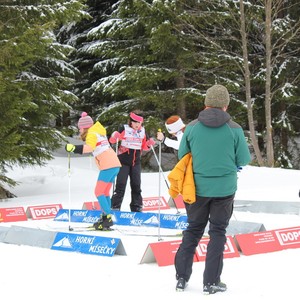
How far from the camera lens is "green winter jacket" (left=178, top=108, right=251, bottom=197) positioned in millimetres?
4750

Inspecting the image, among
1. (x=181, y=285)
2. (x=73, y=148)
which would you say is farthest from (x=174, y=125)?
(x=181, y=285)

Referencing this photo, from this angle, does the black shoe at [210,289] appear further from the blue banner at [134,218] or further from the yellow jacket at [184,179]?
the blue banner at [134,218]

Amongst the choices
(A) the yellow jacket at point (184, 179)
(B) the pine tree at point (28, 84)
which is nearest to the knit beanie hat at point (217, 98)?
(A) the yellow jacket at point (184, 179)

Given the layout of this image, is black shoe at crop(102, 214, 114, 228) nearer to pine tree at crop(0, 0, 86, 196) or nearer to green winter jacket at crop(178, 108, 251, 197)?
green winter jacket at crop(178, 108, 251, 197)

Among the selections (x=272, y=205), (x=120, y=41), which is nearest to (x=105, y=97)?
(x=120, y=41)

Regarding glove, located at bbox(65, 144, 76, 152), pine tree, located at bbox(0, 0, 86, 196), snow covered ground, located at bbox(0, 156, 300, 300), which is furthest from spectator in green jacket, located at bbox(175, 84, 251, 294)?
pine tree, located at bbox(0, 0, 86, 196)

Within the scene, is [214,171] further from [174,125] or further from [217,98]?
[174,125]

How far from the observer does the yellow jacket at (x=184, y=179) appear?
4.75m

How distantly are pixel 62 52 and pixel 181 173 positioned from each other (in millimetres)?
9608

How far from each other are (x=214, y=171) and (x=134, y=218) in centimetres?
416

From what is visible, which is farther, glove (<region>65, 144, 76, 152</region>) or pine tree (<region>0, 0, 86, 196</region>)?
pine tree (<region>0, 0, 86, 196</region>)

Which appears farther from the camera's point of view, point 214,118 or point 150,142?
point 150,142

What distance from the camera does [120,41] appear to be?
17.8 m

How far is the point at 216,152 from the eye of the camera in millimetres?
4758
